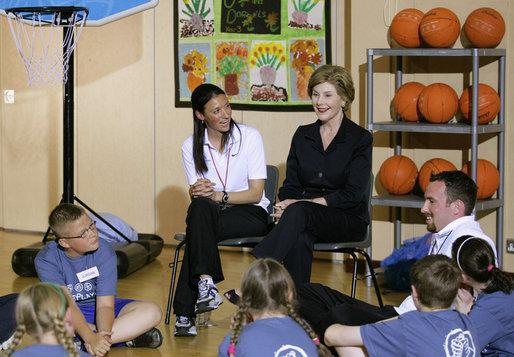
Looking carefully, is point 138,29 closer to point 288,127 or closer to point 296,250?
point 288,127

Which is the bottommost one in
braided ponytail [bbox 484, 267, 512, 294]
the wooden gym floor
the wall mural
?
the wooden gym floor

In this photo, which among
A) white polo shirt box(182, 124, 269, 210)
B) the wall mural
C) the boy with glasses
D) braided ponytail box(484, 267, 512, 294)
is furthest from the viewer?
the wall mural

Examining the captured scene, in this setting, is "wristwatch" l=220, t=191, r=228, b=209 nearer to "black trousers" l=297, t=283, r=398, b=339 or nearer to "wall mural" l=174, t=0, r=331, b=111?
"black trousers" l=297, t=283, r=398, b=339

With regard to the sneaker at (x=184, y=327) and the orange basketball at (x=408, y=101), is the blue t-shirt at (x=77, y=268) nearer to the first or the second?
the sneaker at (x=184, y=327)

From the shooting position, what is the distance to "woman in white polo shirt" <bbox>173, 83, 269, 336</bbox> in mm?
3385

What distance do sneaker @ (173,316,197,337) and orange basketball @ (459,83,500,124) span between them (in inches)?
80.4

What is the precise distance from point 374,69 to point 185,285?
6.76 ft

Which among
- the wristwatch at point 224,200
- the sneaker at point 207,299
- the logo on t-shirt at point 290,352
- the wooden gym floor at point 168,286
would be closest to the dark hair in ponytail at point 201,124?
the wristwatch at point 224,200

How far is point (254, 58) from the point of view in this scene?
527cm

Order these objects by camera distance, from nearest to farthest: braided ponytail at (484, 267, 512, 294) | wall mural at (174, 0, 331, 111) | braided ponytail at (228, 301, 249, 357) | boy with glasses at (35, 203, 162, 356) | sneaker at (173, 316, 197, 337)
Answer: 1. braided ponytail at (228, 301, 249, 357)
2. braided ponytail at (484, 267, 512, 294)
3. boy with glasses at (35, 203, 162, 356)
4. sneaker at (173, 316, 197, 337)
5. wall mural at (174, 0, 331, 111)

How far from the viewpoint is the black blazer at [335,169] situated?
11.4ft

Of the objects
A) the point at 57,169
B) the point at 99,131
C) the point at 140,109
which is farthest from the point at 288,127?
the point at 57,169

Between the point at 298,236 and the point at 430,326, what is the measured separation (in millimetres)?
1140

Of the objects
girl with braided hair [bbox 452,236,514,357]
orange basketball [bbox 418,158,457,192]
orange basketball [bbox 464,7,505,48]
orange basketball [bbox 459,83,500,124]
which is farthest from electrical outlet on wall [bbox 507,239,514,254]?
girl with braided hair [bbox 452,236,514,357]
